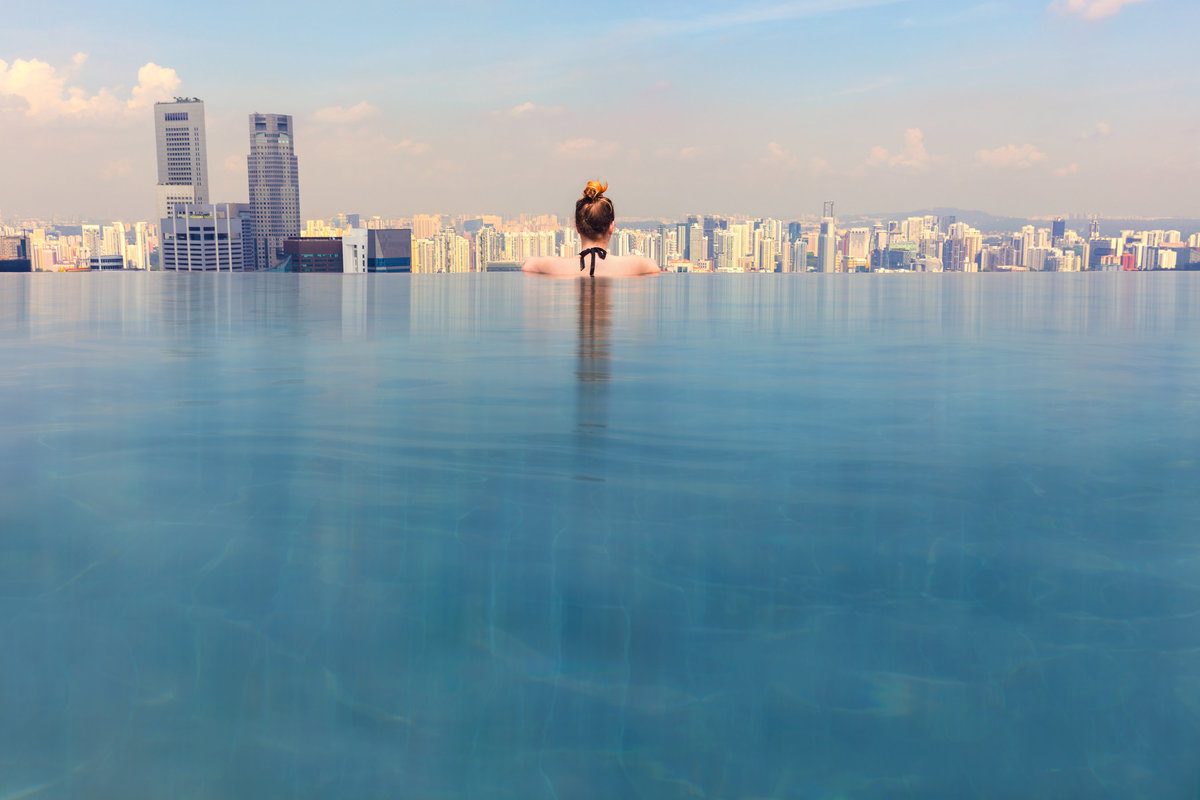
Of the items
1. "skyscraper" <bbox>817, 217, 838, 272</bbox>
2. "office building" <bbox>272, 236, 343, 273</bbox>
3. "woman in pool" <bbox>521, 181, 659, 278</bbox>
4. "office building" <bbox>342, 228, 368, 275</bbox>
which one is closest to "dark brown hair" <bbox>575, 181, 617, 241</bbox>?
"woman in pool" <bbox>521, 181, 659, 278</bbox>

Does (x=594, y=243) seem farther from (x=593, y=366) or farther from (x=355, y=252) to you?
(x=355, y=252)

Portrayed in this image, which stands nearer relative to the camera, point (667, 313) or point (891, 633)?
point (891, 633)

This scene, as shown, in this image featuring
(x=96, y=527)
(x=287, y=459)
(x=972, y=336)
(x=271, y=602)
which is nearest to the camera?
(x=271, y=602)

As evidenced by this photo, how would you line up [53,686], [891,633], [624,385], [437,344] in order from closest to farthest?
[53,686]
[891,633]
[624,385]
[437,344]

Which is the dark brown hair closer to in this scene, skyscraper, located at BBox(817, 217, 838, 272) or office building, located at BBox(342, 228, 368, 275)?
skyscraper, located at BBox(817, 217, 838, 272)

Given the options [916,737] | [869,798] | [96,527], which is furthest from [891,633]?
[96,527]

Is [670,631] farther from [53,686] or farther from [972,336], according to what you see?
[972,336]
